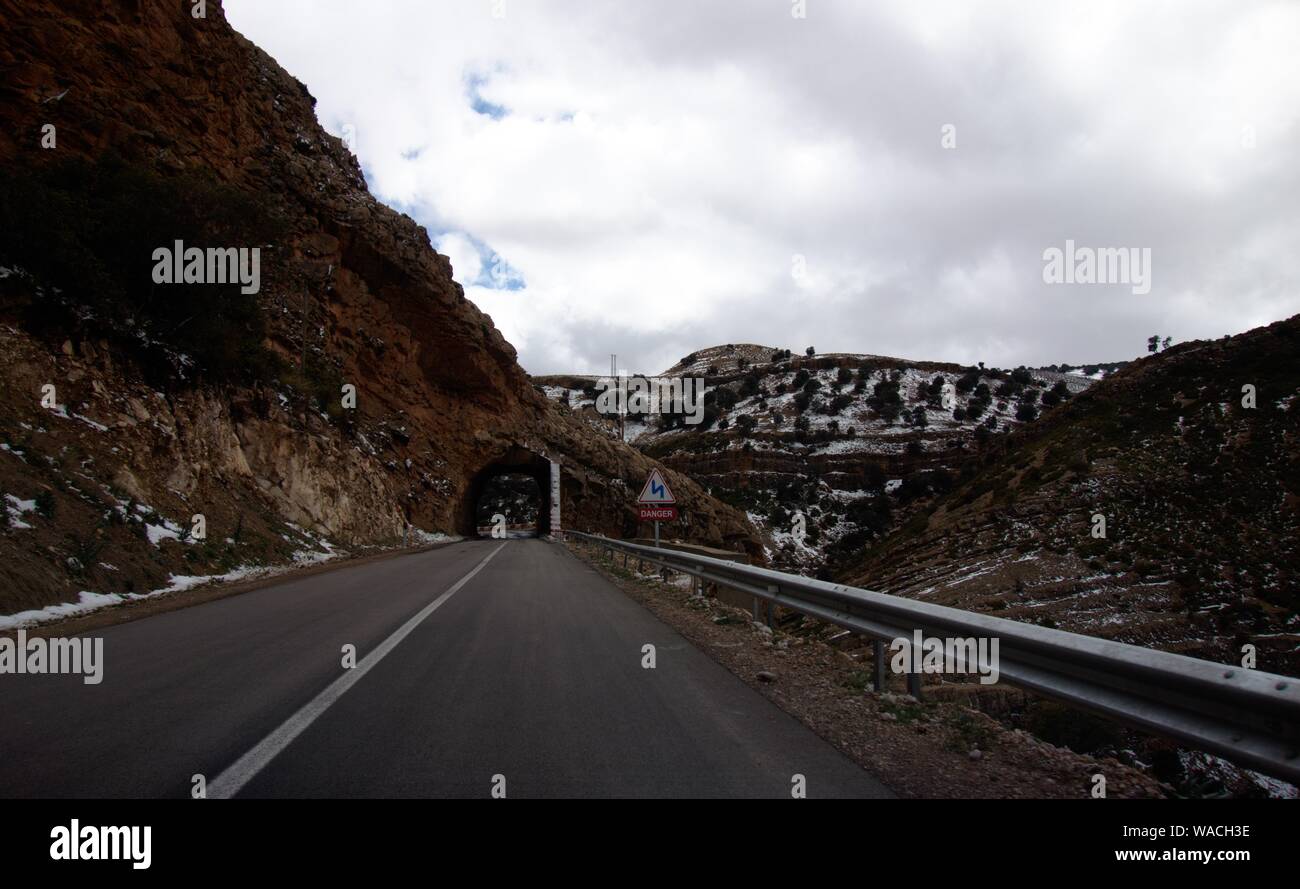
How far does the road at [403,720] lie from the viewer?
12.4 feet

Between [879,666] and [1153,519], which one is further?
[1153,519]

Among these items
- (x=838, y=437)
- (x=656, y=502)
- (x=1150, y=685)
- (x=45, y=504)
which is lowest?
(x=1150, y=685)

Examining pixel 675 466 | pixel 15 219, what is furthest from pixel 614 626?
pixel 675 466

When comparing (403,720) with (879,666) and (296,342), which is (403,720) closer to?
(879,666)

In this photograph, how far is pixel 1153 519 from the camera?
15.3m

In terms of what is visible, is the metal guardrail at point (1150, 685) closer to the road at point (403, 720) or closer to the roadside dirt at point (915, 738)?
the roadside dirt at point (915, 738)

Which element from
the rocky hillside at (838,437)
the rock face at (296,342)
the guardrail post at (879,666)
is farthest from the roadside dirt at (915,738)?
the rocky hillside at (838,437)

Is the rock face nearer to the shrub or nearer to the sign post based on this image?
the shrub

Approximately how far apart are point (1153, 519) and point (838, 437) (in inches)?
2211

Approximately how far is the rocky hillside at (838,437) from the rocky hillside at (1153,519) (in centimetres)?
2113

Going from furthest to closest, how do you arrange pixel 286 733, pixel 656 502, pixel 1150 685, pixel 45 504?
pixel 656 502 < pixel 45 504 < pixel 286 733 < pixel 1150 685

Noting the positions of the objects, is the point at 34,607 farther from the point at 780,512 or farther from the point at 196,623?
the point at 780,512

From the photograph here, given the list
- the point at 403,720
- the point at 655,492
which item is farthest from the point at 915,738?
the point at 655,492

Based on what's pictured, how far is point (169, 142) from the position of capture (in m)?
25.9
